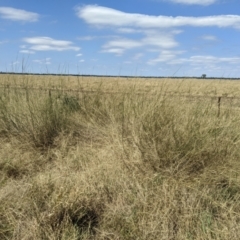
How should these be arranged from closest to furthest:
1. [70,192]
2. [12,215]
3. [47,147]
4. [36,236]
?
[36,236] < [12,215] < [70,192] < [47,147]

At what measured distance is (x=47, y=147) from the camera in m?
6.12

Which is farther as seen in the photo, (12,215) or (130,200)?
(130,200)

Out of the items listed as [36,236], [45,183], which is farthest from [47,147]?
[36,236]

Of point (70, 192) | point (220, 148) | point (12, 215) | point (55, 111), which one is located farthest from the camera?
point (55, 111)

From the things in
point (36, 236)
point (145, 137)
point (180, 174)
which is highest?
point (145, 137)

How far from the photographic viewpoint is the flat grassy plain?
139 inches

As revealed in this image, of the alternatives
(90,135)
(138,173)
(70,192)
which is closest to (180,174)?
(138,173)

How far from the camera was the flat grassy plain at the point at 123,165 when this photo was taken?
3.52m

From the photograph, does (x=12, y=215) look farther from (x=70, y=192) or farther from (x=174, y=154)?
(x=174, y=154)

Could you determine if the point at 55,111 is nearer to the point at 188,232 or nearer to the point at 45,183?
the point at 45,183

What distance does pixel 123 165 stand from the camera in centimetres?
486

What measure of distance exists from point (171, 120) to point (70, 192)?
5.87ft

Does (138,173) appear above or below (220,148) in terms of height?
below

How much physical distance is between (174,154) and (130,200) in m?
0.96
